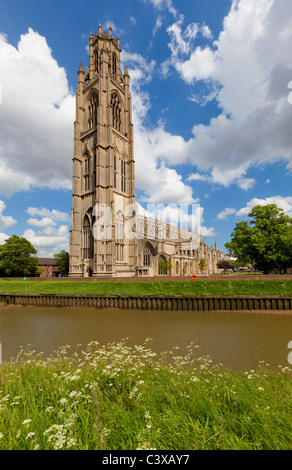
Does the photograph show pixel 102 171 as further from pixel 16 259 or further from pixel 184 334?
pixel 184 334

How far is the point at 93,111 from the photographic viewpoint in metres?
51.7

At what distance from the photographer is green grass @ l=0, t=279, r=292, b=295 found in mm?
20594

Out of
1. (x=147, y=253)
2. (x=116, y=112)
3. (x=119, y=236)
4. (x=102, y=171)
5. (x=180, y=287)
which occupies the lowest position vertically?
(x=180, y=287)

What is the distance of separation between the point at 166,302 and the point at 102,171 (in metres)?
33.6

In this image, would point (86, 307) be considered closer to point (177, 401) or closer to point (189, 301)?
point (189, 301)

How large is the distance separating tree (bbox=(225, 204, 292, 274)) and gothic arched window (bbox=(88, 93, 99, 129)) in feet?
138

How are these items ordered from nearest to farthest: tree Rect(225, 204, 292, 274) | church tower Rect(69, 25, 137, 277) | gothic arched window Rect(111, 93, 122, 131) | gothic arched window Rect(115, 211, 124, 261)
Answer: tree Rect(225, 204, 292, 274), church tower Rect(69, 25, 137, 277), gothic arched window Rect(115, 211, 124, 261), gothic arched window Rect(111, 93, 122, 131)

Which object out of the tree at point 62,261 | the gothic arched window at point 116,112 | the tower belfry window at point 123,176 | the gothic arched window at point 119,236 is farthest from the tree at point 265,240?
the tree at point 62,261

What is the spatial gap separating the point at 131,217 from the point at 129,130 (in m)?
23.0

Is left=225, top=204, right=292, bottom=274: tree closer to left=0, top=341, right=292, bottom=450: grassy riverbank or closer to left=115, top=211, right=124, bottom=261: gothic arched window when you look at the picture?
left=115, top=211, right=124, bottom=261: gothic arched window

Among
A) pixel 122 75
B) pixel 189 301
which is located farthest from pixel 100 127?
pixel 189 301

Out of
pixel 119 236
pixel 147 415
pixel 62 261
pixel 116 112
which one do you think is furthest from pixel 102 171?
pixel 147 415

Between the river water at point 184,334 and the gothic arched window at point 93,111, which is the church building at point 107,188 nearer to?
the gothic arched window at point 93,111

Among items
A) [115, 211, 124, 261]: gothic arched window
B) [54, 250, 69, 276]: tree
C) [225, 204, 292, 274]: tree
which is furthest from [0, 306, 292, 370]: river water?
[54, 250, 69, 276]: tree
